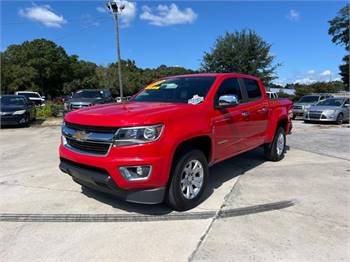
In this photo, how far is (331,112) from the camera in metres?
16.3

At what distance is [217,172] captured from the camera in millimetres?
6262

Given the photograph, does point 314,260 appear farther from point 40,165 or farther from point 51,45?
point 51,45

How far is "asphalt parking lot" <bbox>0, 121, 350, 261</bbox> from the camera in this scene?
10.8ft

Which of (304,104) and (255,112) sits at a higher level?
(255,112)

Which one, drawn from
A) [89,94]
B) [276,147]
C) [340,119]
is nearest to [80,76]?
[89,94]

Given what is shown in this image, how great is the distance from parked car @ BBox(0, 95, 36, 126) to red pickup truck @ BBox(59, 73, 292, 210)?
11204 mm

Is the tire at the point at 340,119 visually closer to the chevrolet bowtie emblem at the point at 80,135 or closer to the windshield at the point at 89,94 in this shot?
the windshield at the point at 89,94

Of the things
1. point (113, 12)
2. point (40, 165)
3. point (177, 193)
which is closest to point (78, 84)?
point (113, 12)

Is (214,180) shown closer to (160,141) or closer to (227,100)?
(227,100)

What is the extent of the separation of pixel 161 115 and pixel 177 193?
1030 millimetres

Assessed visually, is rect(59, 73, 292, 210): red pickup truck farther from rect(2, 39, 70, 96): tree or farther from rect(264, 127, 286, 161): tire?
rect(2, 39, 70, 96): tree

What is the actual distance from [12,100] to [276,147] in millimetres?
13506

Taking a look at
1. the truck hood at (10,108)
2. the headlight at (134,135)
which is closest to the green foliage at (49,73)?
the truck hood at (10,108)

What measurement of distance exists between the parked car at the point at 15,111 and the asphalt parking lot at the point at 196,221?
9162 mm
